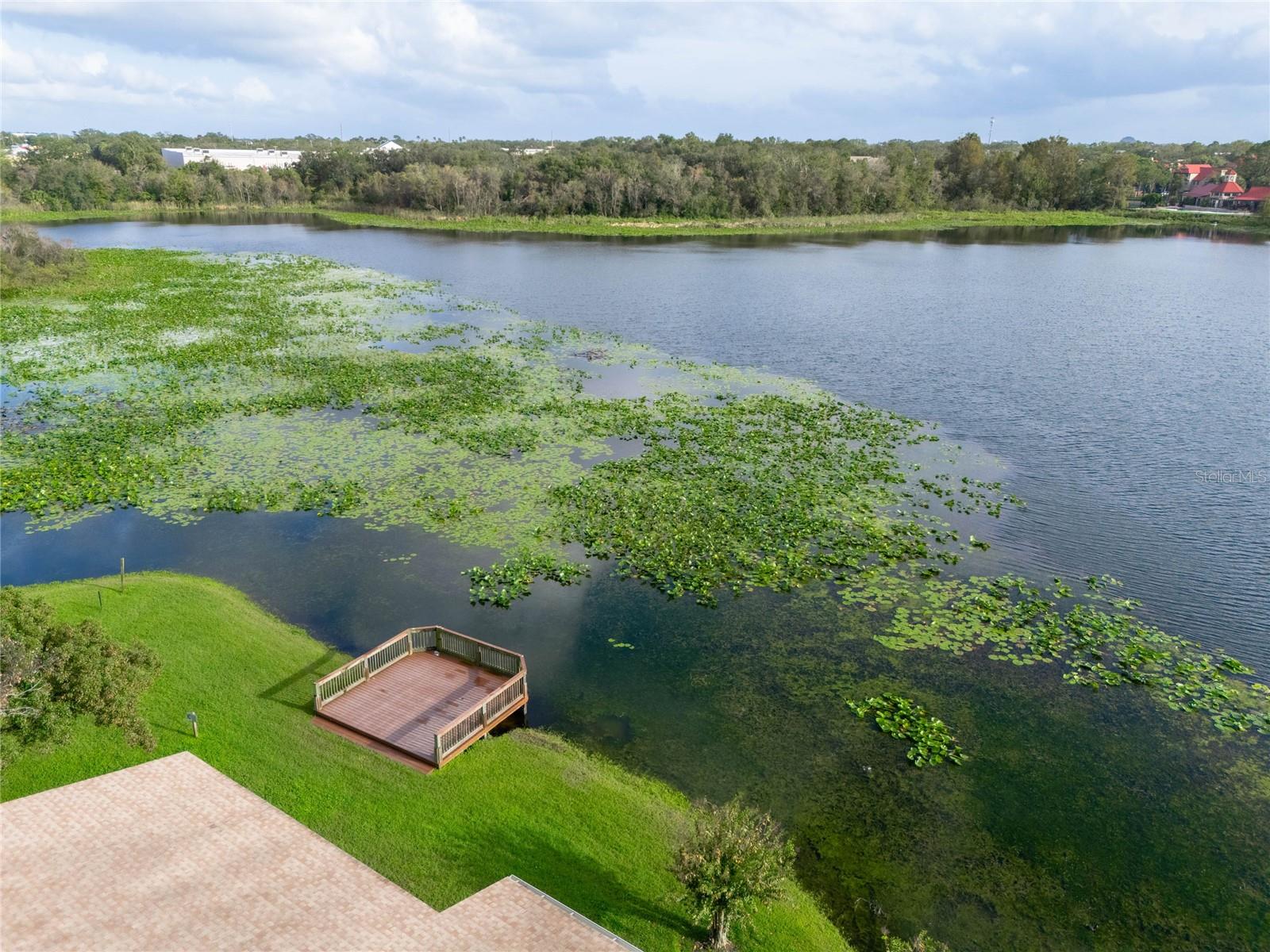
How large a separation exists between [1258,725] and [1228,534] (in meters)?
12.6

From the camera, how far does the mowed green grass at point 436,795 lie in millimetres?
15398

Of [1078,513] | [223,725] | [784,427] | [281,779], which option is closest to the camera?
[281,779]

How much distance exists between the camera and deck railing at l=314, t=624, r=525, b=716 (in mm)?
20859

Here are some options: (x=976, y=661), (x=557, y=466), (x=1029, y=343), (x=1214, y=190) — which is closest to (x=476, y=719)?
(x=976, y=661)

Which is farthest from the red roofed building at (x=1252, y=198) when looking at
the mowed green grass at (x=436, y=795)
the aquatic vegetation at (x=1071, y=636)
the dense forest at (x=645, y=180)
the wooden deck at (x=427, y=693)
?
the mowed green grass at (x=436, y=795)

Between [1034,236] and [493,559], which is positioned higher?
[1034,236]

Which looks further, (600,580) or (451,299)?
(451,299)

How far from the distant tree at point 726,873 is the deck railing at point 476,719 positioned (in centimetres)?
668

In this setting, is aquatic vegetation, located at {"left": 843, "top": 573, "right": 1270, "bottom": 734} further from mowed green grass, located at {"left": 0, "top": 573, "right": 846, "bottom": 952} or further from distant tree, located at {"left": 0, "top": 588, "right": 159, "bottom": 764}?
distant tree, located at {"left": 0, "top": 588, "right": 159, "bottom": 764}

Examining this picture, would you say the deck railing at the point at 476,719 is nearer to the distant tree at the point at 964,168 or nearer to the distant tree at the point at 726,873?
the distant tree at the point at 726,873

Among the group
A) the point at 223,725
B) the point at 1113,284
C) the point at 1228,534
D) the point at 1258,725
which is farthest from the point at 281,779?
the point at 1113,284

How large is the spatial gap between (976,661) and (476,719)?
1448cm

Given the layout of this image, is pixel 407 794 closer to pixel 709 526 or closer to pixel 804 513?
pixel 709 526

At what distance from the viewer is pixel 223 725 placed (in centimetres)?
1962
